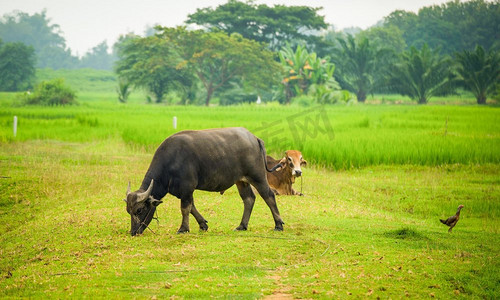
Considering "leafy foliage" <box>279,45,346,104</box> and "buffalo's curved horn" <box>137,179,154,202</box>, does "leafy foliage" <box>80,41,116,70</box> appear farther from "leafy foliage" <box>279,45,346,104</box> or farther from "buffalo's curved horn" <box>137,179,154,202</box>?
"buffalo's curved horn" <box>137,179,154,202</box>

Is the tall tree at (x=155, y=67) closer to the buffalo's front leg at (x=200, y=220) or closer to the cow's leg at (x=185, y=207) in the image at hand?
the buffalo's front leg at (x=200, y=220)

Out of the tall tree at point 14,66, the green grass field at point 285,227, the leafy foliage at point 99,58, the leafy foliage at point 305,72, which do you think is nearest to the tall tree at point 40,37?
the leafy foliage at point 99,58

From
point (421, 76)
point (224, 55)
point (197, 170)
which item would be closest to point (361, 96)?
point (421, 76)

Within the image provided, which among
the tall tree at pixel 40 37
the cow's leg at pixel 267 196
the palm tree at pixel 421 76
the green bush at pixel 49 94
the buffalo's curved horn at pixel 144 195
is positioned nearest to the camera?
the buffalo's curved horn at pixel 144 195

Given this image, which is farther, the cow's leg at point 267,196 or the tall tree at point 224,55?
the tall tree at point 224,55

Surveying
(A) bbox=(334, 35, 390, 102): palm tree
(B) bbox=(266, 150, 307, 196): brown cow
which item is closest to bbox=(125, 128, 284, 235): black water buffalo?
(B) bbox=(266, 150, 307, 196): brown cow

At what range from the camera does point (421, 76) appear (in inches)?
1672

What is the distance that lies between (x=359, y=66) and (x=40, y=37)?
6022 centimetres

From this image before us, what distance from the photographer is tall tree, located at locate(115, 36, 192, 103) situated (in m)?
40.8

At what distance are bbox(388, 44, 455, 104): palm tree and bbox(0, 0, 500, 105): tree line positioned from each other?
0.06 metres

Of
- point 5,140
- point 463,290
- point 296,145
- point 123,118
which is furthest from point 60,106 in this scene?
point 463,290

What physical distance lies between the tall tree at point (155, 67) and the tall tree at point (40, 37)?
1809 inches

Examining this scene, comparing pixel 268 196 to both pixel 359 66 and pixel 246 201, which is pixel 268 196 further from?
pixel 359 66

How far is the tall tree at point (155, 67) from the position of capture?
4075 centimetres
